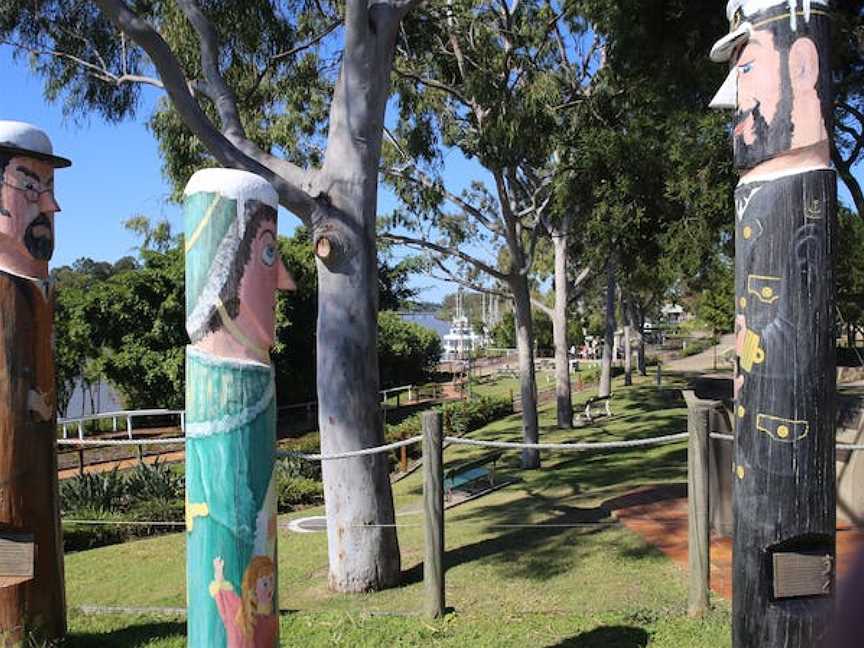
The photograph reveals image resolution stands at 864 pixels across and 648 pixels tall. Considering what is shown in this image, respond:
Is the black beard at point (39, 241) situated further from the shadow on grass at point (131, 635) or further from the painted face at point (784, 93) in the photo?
the painted face at point (784, 93)

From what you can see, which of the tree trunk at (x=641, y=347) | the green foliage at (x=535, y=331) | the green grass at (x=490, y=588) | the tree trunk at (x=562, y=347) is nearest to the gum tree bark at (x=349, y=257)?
the green grass at (x=490, y=588)

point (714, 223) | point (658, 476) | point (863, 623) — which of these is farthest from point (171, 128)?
point (863, 623)

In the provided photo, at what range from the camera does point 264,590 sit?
10.7 ft

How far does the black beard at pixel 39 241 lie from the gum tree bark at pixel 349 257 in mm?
2011

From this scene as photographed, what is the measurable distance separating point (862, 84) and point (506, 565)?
7457mm

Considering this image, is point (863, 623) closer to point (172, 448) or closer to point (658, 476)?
point (658, 476)

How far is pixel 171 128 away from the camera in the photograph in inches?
426

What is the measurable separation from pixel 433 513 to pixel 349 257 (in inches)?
91.7

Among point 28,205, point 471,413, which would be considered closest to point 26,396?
point 28,205

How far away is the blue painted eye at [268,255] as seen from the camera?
10.6 ft

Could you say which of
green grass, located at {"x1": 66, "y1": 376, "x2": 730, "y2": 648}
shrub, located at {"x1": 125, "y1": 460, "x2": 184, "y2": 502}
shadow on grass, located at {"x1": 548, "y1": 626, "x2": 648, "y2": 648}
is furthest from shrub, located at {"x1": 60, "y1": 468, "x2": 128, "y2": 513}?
shadow on grass, located at {"x1": 548, "y1": 626, "x2": 648, "y2": 648}

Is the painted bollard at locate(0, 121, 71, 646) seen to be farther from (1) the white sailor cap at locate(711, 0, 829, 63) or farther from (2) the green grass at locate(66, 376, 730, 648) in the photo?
(1) the white sailor cap at locate(711, 0, 829, 63)

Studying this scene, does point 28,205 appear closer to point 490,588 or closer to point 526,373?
point 490,588

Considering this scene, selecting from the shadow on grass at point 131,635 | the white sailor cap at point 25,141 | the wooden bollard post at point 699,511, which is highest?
the white sailor cap at point 25,141
